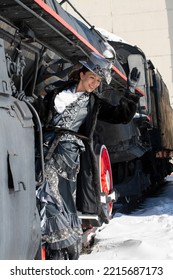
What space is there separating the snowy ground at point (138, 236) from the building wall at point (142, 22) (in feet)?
54.9

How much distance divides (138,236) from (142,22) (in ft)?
67.7

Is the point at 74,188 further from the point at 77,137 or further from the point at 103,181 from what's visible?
the point at 103,181

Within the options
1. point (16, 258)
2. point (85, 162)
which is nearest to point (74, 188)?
point (85, 162)

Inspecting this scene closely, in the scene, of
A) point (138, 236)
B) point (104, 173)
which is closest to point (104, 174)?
point (104, 173)

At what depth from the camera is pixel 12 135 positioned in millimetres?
2139

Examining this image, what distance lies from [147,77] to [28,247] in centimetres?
683

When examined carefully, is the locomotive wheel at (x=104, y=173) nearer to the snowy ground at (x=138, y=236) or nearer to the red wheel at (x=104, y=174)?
the red wheel at (x=104, y=174)

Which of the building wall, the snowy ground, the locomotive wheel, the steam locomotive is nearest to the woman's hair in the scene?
the steam locomotive

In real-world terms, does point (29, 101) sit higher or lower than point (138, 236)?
higher

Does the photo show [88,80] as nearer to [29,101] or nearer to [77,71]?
[77,71]

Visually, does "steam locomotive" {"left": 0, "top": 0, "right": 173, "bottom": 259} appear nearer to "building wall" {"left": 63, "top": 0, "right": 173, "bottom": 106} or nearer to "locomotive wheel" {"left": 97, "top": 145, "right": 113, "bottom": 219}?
"locomotive wheel" {"left": 97, "top": 145, "right": 113, "bottom": 219}

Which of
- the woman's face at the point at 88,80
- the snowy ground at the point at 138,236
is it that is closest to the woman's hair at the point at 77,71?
the woman's face at the point at 88,80

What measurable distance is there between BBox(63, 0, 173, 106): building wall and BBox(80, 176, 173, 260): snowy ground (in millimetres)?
16743

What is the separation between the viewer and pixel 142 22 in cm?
2489
